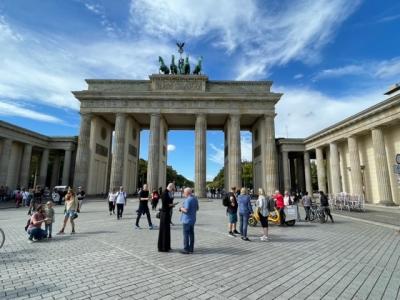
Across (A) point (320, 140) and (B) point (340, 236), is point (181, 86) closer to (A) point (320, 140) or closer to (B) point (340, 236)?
(A) point (320, 140)

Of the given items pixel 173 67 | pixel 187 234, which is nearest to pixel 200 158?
pixel 173 67

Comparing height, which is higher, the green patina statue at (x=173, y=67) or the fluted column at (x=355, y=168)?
the green patina statue at (x=173, y=67)

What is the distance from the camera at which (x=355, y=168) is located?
27.9m

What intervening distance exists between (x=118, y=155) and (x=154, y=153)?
4979mm

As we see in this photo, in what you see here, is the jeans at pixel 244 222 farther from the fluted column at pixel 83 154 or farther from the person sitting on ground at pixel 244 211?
the fluted column at pixel 83 154

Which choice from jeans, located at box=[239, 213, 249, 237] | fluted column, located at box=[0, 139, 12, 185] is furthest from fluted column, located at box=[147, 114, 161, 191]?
jeans, located at box=[239, 213, 249, 237]

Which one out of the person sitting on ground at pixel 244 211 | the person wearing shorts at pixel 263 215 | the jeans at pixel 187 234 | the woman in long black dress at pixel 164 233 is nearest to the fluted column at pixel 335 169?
the person wearing shorts at pixel 263 215

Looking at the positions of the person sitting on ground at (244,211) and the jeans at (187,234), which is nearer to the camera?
the jeans at (187,234)

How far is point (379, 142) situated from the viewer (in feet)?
80.1

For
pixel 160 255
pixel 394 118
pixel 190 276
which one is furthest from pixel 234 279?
pixel 394 118

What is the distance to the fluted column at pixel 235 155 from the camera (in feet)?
107

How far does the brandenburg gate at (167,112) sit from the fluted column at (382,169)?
38.8 feet

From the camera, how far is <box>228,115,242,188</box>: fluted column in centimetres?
3250

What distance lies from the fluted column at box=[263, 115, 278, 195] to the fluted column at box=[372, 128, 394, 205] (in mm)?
11782
